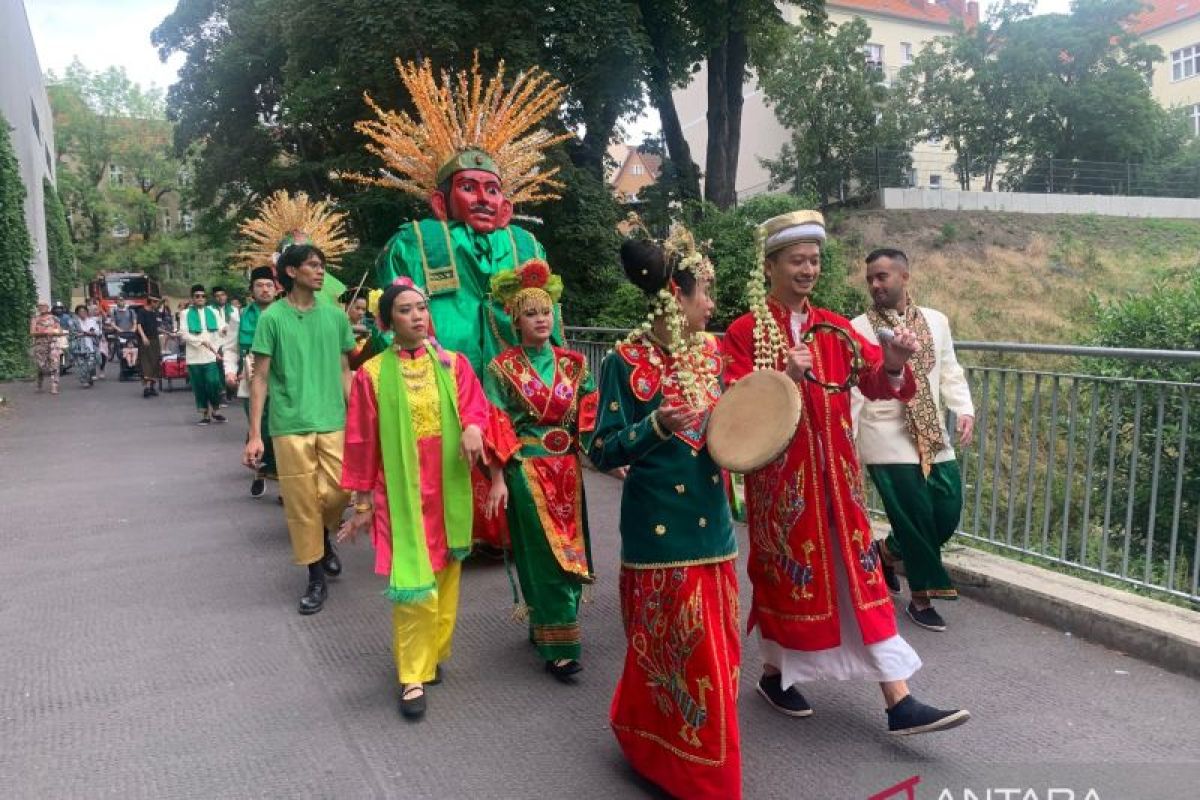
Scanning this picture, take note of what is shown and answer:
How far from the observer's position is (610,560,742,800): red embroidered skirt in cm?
294

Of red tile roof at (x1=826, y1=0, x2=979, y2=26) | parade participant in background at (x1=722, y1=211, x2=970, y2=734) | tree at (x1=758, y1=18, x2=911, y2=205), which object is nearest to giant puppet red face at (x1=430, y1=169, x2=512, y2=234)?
parade participant in background at (x1=722, y1=211, x2=970, y2=734)

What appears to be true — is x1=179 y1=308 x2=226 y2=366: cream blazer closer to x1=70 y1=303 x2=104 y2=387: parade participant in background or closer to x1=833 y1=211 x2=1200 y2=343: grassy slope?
x1=70 y1=303 x2=104 y2=387: parade participant in background

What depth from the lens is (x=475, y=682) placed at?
13.9 ft

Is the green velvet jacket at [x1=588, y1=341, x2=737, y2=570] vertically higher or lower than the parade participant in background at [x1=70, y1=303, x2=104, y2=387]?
higher

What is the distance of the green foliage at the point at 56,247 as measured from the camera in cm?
3294

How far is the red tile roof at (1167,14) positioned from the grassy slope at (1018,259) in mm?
28818

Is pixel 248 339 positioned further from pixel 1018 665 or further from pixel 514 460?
pixel 1018 665

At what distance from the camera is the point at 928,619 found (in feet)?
15.5

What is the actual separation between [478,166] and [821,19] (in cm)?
1790

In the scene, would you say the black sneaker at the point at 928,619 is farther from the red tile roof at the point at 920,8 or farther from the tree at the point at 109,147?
the tree at the point at 109,147

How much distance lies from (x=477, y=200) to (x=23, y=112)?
30.4 m

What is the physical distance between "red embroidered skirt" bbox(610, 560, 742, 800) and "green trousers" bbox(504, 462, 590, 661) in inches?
36.9

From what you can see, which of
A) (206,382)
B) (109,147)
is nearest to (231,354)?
(206,382)

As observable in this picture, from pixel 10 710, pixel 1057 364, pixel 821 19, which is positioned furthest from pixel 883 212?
pixel 10 710
